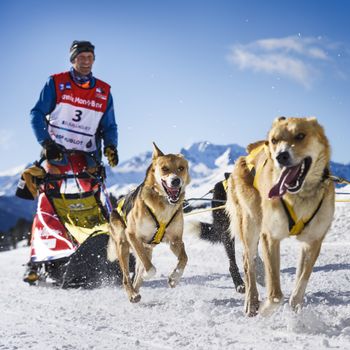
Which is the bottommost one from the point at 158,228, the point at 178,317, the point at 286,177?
→ the point at 178,317

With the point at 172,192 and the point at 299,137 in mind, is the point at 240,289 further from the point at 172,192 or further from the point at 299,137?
the point at 299,137

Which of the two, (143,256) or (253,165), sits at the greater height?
(253,165)

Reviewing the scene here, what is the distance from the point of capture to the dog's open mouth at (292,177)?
2.80 meters

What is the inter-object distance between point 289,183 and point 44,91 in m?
3.42

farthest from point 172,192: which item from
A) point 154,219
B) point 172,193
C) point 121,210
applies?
point 121,210

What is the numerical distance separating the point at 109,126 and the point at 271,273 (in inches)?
124

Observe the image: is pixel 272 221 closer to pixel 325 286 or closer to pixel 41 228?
pixel 325 286

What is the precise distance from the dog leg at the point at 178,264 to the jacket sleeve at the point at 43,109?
189 cm

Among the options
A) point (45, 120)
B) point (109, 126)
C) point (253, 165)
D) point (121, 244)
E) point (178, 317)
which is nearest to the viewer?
point (178, 317)

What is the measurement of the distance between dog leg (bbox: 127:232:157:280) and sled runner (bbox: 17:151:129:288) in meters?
0.63

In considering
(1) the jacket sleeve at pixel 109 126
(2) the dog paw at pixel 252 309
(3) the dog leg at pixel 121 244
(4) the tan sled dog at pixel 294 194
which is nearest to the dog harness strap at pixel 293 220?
(4) the tan sled dog at pixel 294 194

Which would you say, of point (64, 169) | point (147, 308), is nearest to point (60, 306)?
point (147, 308)

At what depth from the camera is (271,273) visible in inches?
120

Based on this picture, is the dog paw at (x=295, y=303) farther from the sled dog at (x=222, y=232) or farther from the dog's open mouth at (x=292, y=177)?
the sled dog at (x=222, y=232)
